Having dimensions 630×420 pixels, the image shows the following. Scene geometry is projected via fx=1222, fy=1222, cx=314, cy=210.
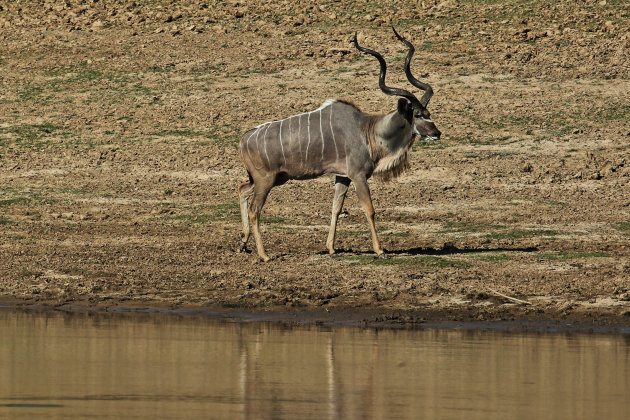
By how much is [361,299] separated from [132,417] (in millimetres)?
5220

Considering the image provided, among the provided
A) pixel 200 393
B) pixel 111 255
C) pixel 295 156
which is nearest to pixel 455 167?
pixel 295 156

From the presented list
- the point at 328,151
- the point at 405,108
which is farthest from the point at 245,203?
the point at 405,108

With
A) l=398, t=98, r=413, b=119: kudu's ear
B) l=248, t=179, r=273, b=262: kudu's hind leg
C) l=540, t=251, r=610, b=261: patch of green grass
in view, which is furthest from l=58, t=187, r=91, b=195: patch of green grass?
l=540, t=251, r=610, b=261: patch of green grass

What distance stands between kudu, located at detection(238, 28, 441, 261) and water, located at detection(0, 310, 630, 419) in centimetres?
356

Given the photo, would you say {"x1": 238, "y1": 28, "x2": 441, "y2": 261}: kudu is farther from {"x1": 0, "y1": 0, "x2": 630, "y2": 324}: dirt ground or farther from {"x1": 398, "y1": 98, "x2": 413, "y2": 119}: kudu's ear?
{"x1": 0, "y1": 0, "x2": 630, "y2": 324}: dirt ground

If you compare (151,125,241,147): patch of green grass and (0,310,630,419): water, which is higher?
(151,125,241,147): patch of green grass

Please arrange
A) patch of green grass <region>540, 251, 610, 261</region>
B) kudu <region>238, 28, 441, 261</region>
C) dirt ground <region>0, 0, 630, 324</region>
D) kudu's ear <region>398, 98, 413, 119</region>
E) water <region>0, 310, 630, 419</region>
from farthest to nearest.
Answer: kudu's ear <region>398, 98, 413, 119</region> → kudu <region>238, 28, 441, 261</region> → patch of green grass <region>540, 251, 610, 261</region> → dirt ground <region>0, 0, 630, 324</region> → water <region>0, 310, 630, 419</region>

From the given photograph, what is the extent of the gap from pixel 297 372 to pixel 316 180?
10155 millimetres

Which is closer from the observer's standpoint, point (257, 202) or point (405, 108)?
point (257, 202)

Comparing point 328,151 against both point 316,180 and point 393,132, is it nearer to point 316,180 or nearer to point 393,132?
point 393,132

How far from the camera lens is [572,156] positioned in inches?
746

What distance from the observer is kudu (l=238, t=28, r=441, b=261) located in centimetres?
1457

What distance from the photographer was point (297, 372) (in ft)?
28.8

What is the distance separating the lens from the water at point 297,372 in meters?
7.58
